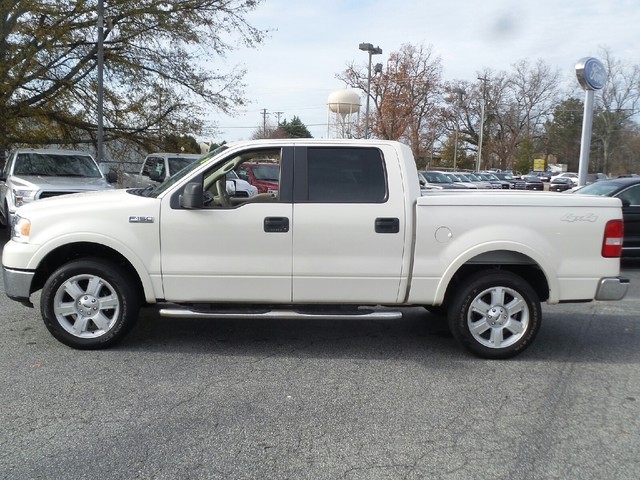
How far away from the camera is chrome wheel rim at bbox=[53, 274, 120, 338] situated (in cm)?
506

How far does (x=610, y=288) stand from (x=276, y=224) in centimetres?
300

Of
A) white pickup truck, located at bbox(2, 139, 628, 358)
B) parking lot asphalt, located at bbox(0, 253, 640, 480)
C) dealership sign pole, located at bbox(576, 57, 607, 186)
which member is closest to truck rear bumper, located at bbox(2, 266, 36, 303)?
white pickup truck, located at bbox(2, 139, 628, 358)

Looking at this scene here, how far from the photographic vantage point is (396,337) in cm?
586

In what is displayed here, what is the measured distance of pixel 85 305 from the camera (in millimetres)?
5082

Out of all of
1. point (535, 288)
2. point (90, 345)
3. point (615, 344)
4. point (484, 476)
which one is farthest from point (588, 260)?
point (90, 345)

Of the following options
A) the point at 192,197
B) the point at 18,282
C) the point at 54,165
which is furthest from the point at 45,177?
the point at 192,197

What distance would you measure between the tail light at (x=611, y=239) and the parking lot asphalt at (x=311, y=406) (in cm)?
103

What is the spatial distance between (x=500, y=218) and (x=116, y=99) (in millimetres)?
17956

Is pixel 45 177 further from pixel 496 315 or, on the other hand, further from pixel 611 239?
pixel 611 239

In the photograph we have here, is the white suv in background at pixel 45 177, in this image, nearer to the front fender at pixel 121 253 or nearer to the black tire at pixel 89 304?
the front fender at pixel 121 253

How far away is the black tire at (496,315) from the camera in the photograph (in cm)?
507

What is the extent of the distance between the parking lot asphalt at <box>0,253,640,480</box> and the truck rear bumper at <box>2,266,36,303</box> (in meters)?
0.48

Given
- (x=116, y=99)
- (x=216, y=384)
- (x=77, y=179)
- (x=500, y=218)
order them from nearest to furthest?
(x=216, y=384) → (x=500, y=218) → (x=77, y=179) → (x=116, y=99)

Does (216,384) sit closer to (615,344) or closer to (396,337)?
(396,337)
